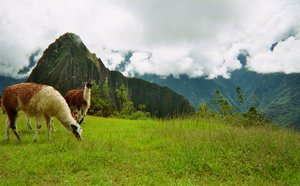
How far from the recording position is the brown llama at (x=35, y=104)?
20.4ft

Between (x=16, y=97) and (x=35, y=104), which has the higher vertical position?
(x=16, y=97)

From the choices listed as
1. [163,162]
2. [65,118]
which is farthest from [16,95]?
[163,162]

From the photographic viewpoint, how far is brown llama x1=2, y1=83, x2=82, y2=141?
6.20 meters

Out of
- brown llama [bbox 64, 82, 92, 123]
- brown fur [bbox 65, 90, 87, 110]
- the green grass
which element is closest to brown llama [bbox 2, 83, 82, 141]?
the green grass

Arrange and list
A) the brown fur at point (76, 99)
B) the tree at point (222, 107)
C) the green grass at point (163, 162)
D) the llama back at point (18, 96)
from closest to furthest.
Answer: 1. the green grass at point (163, 162)
2. the llama back at point (18, 96)
3. the tree at point (222, 107)
4. the brown fur at point (76, 99)

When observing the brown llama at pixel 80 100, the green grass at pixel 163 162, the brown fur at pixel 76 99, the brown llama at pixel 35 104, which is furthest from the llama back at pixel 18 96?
the brown fur at pixel 76 99

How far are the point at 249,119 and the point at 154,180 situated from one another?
7554 mm

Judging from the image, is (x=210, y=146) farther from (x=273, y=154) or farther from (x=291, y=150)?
(x=291, y=150)

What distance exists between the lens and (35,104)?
20.3 ft

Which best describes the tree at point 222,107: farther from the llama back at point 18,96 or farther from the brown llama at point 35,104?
the llama back at point 18,96

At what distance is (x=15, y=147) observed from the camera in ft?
18.8

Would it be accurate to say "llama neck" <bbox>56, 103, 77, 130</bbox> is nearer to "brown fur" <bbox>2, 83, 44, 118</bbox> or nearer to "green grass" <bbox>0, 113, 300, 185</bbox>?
"green grass" <bbox>0, 113, 300, 185</bbox>

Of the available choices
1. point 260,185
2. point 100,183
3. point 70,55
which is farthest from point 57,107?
point 70,55

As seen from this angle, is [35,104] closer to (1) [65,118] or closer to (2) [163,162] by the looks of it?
(1) [65,118]
